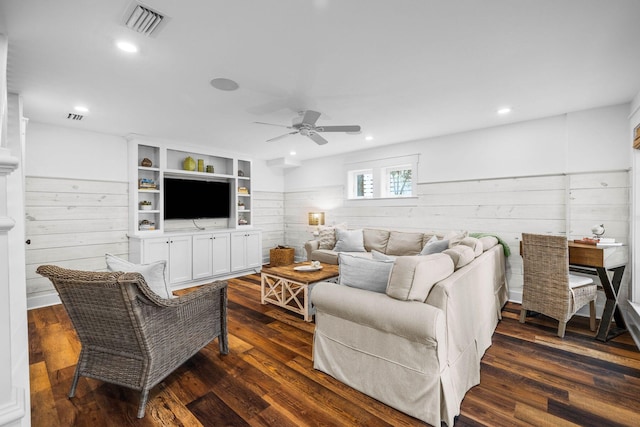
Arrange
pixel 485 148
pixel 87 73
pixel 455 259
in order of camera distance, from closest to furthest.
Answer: pixel 455 259 → pixel 87 73 → pixel 485 148

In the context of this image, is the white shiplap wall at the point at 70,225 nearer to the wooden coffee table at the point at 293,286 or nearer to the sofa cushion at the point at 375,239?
the wooden coffee table at the point at 293,286

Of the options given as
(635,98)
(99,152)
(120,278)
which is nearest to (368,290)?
(120,278)

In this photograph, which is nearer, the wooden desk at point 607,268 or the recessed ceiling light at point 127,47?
the recessed ceiling light at point 127,47

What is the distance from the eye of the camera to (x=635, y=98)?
9.75 ft

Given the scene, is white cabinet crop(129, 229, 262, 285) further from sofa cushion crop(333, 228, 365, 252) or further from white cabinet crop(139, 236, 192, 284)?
sofa cushion crop(333, 228, 365, 252)

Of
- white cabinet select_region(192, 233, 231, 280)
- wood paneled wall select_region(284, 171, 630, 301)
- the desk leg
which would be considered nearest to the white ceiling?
wood paneled wall select_region(284, 171, 630, 301)

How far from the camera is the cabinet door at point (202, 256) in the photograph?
480cm

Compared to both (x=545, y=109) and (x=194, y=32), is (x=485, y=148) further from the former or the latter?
(x=194, y=32)

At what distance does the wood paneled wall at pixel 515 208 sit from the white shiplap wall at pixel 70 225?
13.0ft

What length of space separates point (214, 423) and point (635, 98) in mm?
4688

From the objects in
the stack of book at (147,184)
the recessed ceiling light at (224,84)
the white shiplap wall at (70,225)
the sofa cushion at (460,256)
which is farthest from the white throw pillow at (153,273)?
the stack of book at (147,184)

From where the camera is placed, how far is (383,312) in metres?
1.81

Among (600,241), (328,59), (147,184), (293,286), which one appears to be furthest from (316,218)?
(600,241)

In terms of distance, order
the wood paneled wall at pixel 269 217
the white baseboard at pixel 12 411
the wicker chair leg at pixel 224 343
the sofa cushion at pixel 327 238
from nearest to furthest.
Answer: the white baseboard at pixel 12 411
the wicker chair leg at pixel 224 343
the sofa cushion at pixel 327 238
the wood paneled wall at pixel 269 217
